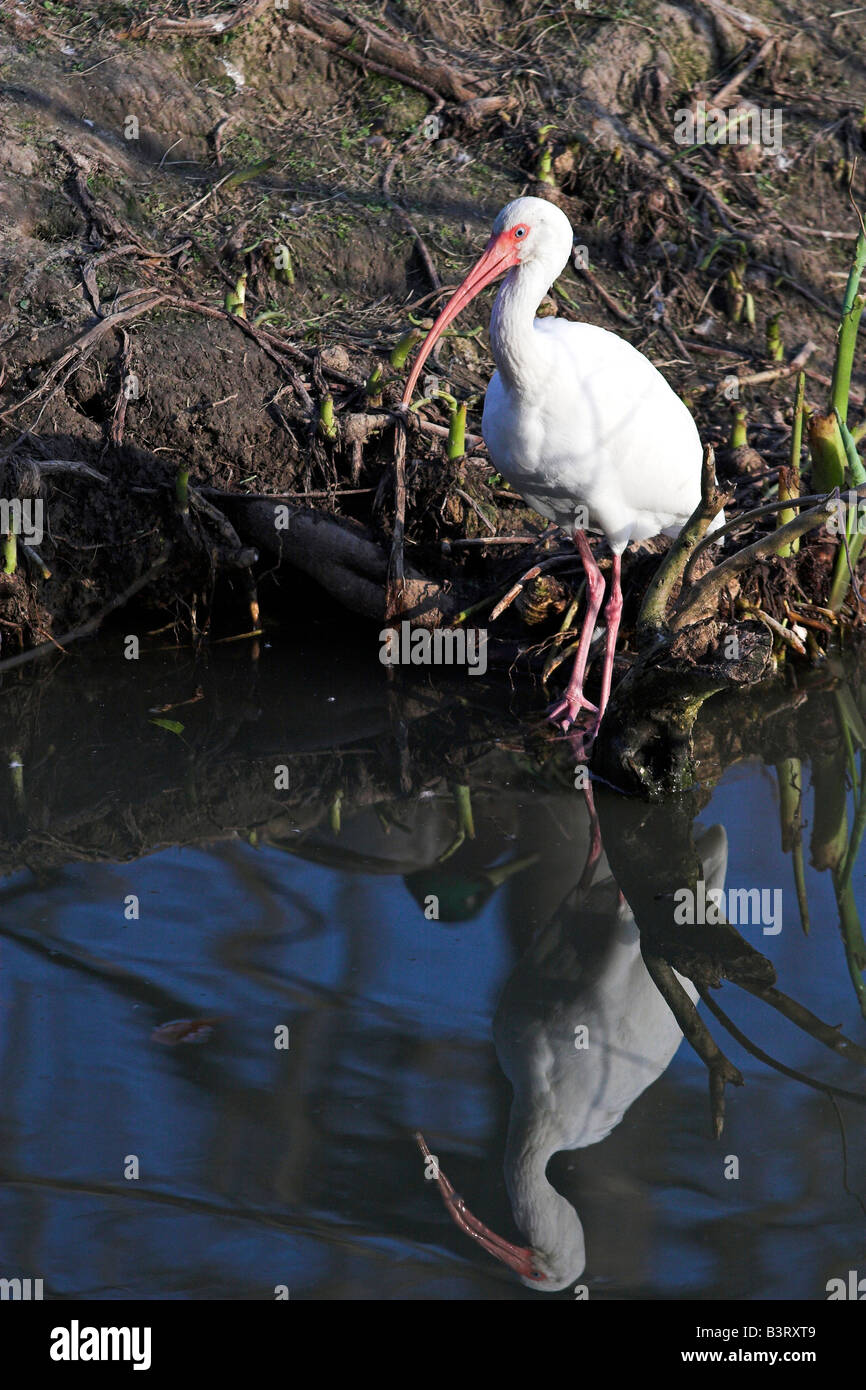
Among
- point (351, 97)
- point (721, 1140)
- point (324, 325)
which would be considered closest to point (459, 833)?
point (721, 1140)

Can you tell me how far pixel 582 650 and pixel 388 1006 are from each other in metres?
2.12

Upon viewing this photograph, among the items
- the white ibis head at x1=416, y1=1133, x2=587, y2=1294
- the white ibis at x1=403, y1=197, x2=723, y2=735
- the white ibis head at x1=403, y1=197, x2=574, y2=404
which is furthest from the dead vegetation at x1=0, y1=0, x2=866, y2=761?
the white ibis head at x1=416, y1=1133, x2=587, y2=1294

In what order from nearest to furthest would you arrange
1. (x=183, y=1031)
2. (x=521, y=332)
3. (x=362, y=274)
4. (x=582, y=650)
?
(x=183, y=1031) → (x=521, y=332) → (x=582, y=650) → (x=362, y=274)

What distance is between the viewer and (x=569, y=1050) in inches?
143

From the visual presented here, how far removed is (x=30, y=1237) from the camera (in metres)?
2.93

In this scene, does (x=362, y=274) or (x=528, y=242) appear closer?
(x=528, y=242)

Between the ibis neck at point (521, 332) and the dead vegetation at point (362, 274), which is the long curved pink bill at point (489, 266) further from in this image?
the dead vegetation at point (362, 274)

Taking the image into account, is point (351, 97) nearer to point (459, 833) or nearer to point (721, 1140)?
point (459, 833)

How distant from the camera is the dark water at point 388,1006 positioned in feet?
9.71

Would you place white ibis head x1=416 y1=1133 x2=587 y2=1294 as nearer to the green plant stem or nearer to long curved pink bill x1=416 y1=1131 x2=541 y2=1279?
long curved pink bill x1=416 y1=1131 x2=541 y2=1279

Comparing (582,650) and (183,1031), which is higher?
(582,650)

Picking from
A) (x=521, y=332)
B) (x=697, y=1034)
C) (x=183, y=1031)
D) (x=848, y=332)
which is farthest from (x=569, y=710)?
(x=183, y=1031)

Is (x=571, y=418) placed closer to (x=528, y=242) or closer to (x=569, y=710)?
(x=528, y=242)

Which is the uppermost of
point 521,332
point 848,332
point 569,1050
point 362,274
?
point 362,274
